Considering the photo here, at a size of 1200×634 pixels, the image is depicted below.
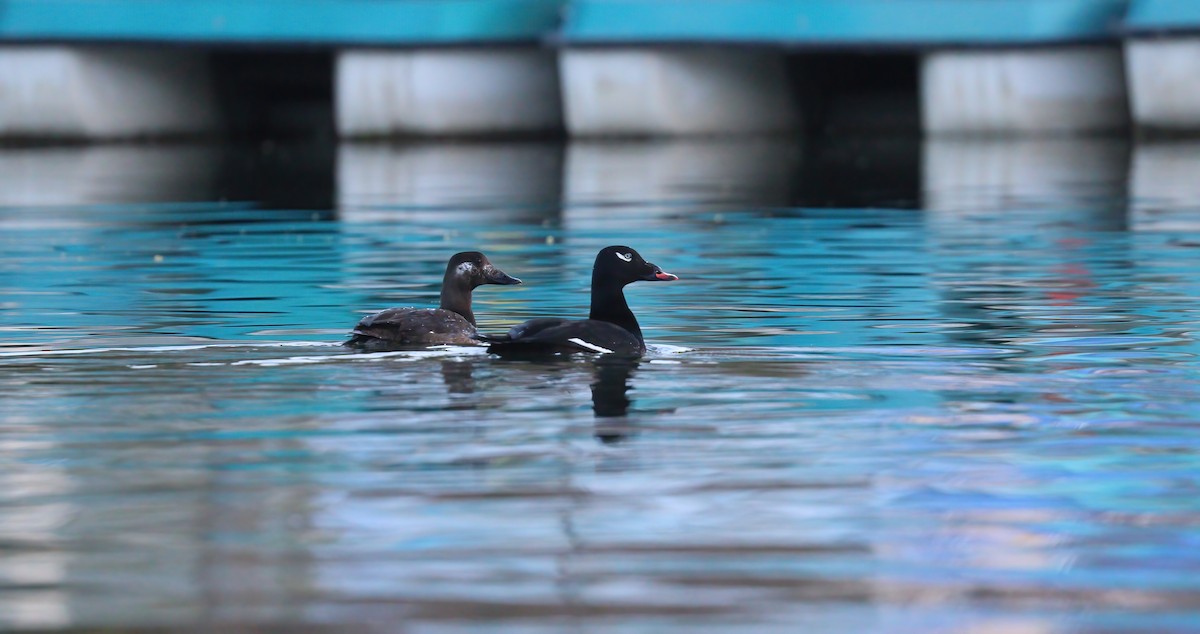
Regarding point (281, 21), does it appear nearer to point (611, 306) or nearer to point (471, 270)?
point (471, 270)

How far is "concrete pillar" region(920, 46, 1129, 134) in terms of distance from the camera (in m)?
35.9

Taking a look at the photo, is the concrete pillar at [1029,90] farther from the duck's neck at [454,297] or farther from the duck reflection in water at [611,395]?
the duck reflection in water at [611,395]

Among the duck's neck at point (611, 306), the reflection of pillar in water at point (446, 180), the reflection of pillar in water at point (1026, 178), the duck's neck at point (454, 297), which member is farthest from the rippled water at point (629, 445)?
the reflection of pillar in water at point (446, 180)

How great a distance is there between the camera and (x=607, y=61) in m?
37.9

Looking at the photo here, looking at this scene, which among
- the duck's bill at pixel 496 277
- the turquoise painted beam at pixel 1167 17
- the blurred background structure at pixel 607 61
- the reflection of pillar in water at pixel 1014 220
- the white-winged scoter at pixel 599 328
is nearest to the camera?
the white-winged scoter at pixel 599 328

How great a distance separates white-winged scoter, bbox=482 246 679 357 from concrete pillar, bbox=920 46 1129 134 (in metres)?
25.2

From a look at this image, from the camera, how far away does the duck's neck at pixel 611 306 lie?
11359 millimetres

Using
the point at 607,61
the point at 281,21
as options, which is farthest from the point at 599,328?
the point at 281,21

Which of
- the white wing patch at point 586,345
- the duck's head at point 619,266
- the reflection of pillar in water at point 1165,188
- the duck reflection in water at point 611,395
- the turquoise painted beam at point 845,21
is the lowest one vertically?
the reflection of pillar in water at point 1165,188

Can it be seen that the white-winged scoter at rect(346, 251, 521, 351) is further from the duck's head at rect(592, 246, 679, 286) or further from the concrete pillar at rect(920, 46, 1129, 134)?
the concrete pillar at rect(920, 46, 1129, 134)

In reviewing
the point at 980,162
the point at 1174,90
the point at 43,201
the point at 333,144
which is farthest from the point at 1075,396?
the point at 333,144

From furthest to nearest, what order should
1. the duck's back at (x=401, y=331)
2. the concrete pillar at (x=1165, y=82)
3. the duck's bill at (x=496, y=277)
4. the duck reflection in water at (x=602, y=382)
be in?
the concrete pillar at (x=1165, y=82), the duck's bill at (x=496, y=277), the duck's back at (x=401, y=331), the duck reflection in water at (x=602, y=382)

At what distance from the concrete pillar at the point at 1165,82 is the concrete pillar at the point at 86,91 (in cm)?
1661

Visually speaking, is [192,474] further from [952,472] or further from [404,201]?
[404,201]
